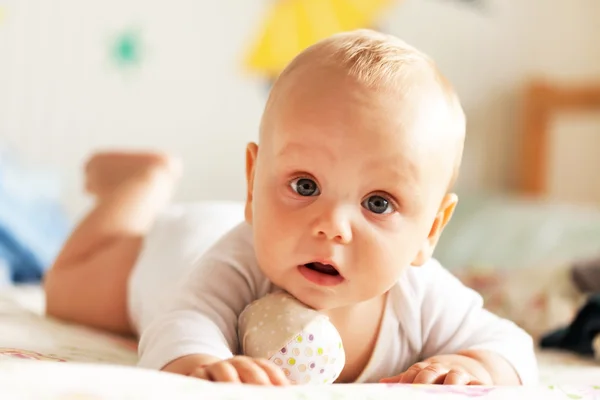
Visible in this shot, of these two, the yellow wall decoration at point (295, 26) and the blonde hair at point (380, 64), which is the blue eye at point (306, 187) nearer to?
the blonde hair at point (380, 64)

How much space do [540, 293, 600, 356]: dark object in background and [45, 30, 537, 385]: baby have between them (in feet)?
1.17

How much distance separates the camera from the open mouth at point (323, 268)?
29.1 inches

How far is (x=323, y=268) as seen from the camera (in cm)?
74

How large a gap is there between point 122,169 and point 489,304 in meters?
0.71

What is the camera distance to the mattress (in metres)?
0.54

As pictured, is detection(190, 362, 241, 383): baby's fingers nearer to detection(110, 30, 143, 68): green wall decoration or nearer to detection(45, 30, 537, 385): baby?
detection(45, 30, 537, 385): baby

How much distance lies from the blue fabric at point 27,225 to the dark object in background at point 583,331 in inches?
44.3

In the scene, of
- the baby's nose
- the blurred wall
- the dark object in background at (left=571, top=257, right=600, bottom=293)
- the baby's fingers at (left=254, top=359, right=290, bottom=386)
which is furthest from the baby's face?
the blurred wall

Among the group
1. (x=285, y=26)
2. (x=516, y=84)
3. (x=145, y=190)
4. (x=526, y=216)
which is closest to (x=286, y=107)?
(x=145, y=190)

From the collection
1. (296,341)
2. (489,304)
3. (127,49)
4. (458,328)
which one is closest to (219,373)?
(296,341)

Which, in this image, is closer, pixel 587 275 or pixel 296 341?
pixel 296 341

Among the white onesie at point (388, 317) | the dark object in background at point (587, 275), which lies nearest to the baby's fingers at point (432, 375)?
the white onesie at point (388, 317)

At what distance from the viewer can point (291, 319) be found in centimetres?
74

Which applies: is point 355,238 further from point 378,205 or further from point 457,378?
point 457,378
